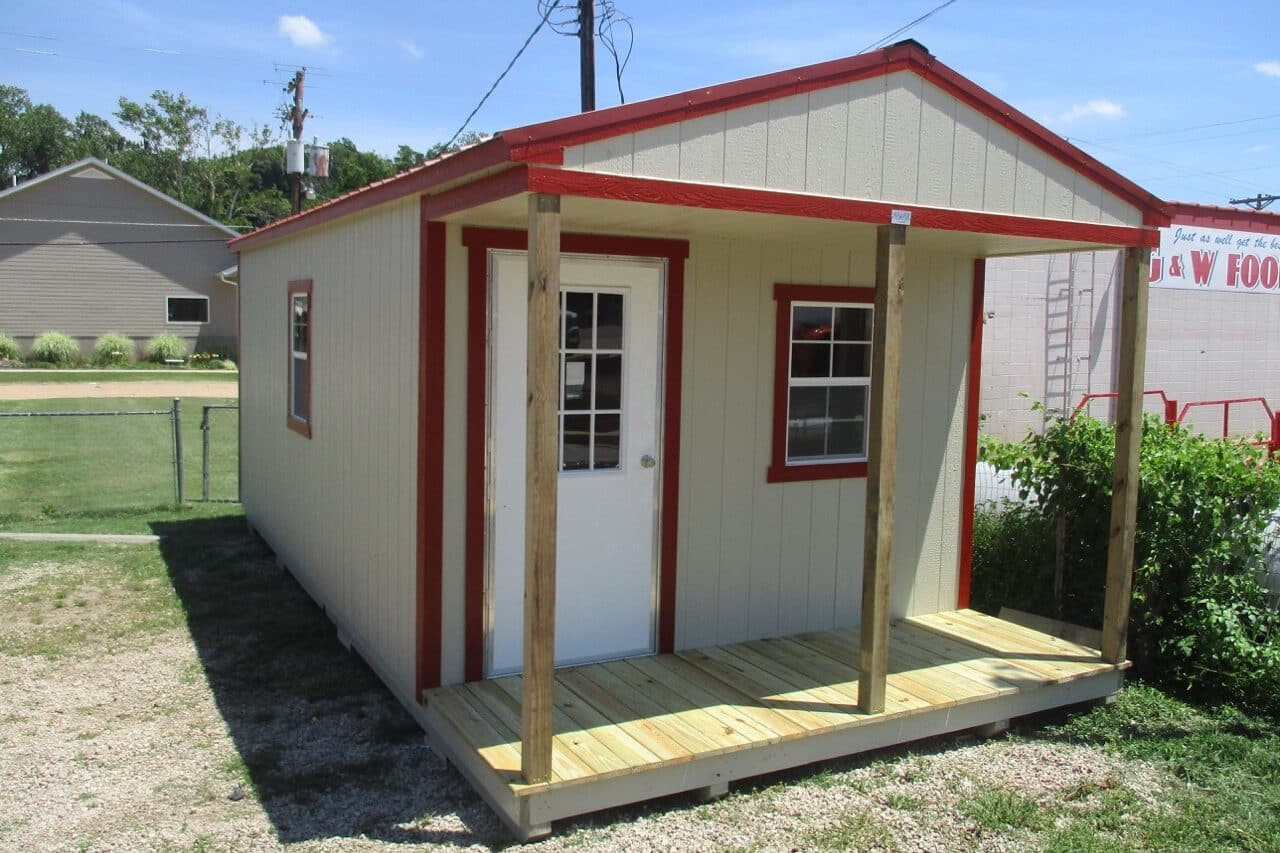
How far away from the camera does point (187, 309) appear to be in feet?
100

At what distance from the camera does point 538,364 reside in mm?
→ 3578

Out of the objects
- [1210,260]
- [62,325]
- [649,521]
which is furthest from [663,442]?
[62,325]

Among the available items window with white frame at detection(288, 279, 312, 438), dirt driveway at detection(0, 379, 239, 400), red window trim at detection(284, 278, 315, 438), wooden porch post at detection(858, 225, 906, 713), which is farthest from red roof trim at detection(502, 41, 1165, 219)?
dirt driveway at detection(0, 379, 239, 400)

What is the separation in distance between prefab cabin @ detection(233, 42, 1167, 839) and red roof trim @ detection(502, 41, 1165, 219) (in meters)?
0.01

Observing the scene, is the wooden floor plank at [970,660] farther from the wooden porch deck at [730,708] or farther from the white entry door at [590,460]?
the white entry door at [590,460]

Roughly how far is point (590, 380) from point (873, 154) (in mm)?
1654

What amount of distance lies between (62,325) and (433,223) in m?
28.5

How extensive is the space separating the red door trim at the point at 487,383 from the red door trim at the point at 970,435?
77.8 inches

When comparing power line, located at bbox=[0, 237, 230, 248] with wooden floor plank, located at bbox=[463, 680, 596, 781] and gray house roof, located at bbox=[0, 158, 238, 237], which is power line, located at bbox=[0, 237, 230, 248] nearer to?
gray house roof, located at bbox=[0, 158, 238, 237]

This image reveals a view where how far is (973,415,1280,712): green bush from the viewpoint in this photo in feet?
18.0

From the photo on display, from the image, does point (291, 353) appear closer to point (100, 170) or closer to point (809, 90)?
point (809, 90)

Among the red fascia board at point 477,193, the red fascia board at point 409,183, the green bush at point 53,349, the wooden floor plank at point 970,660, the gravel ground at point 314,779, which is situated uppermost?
the red fascia board at point 409,183

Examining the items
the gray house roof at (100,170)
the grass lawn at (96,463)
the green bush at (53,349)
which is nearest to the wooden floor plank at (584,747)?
the grass lawn at (96,463)

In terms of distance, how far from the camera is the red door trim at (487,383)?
474 centimetres
